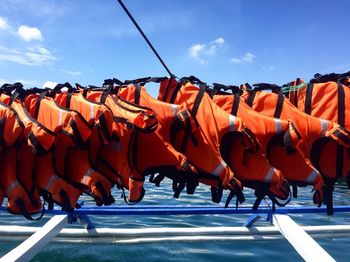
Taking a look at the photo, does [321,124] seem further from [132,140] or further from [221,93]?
[132,140]

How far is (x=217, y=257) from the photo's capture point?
5320mm

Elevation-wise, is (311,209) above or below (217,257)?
above

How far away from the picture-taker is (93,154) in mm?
2918

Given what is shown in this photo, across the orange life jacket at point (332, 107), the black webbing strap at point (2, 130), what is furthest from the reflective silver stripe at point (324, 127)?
the black webbing strap at point (2, 130)

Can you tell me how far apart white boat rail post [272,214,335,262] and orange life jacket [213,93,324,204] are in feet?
1.94

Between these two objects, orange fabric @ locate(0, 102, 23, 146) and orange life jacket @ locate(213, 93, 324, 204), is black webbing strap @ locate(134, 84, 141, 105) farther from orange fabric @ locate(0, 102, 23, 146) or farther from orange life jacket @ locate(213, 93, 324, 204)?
orange fabric @ locate(0, 102, 23, 146)

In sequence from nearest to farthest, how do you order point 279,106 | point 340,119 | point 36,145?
point 36,145 → point 340,119 → point 279,106

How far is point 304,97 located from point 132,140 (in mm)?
1576

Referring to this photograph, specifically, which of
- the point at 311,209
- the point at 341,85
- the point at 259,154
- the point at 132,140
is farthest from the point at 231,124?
the point at 311,209

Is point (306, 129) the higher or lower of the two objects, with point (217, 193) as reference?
higher

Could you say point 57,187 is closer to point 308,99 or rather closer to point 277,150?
point 277,150

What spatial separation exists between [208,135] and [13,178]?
5.30 feet

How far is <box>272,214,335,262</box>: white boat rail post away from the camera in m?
3.14

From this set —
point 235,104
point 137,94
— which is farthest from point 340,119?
point 137,94
